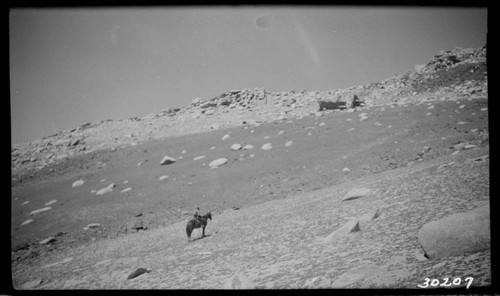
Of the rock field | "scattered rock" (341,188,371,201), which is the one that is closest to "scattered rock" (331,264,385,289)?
the rock field

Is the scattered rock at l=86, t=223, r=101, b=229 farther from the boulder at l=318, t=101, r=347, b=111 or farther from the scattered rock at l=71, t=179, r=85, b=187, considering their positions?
the boulder at l=318, t=101, r=347, b=111

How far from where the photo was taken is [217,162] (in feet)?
50.8

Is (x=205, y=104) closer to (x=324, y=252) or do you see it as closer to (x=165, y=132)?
(x=165, y=132)

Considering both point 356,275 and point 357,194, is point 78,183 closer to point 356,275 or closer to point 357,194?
point 357,194

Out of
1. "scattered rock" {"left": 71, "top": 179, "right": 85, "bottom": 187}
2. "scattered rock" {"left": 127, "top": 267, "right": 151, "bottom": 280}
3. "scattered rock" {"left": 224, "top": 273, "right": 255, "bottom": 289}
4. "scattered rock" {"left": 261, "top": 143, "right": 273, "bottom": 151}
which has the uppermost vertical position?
"scattered rock" {"left": 224, "top": 273, "right": 255, "bottom": 289}

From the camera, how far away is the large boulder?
4344 millimetres

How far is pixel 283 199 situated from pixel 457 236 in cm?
668

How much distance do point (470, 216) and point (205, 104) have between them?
1053 inches

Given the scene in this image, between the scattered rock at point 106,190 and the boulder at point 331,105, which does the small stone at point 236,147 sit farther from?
the boulder at point 331,105

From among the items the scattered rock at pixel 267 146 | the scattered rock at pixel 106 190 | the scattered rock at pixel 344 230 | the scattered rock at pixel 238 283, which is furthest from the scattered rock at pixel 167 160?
the scattered rock at pixel 344 230

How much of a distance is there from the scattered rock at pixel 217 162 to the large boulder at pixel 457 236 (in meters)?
11.7

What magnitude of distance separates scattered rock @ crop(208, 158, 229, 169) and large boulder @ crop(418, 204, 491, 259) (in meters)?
11.7

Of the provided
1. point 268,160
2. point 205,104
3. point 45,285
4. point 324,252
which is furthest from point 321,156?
point 205,104

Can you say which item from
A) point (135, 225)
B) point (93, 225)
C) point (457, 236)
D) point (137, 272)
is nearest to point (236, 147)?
point (135, 225)
